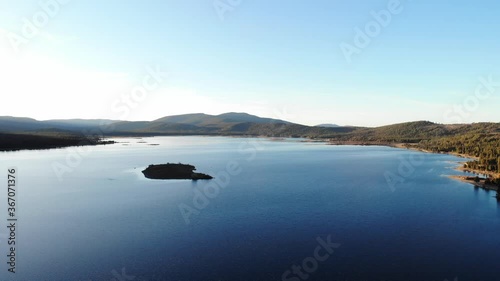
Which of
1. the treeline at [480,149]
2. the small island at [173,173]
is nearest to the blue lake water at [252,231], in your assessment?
the small island at [173,173]

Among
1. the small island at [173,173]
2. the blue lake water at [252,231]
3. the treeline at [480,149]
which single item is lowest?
the blue lake water at [252,231]

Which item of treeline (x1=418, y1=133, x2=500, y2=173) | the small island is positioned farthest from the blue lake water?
treeline (x1=418, y1=133, x2=500, y2=173)

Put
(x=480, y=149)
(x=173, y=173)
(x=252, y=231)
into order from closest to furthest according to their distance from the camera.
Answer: (x=252, y=231) → (x=173, y=173) → (x=480, y=149)

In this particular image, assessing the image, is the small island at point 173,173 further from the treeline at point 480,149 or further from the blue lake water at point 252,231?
the treeline at point 480,149

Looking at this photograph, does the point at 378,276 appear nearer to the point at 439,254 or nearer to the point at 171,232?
the point at 439,254

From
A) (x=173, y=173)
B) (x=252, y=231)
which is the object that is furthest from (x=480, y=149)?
(x=252, y=231)

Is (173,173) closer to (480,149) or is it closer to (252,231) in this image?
(252,231)

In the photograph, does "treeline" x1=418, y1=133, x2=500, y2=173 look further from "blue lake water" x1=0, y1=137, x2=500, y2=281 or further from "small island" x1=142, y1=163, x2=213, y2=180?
"small island" x1=142, y1=163, x2=213, y2=180
